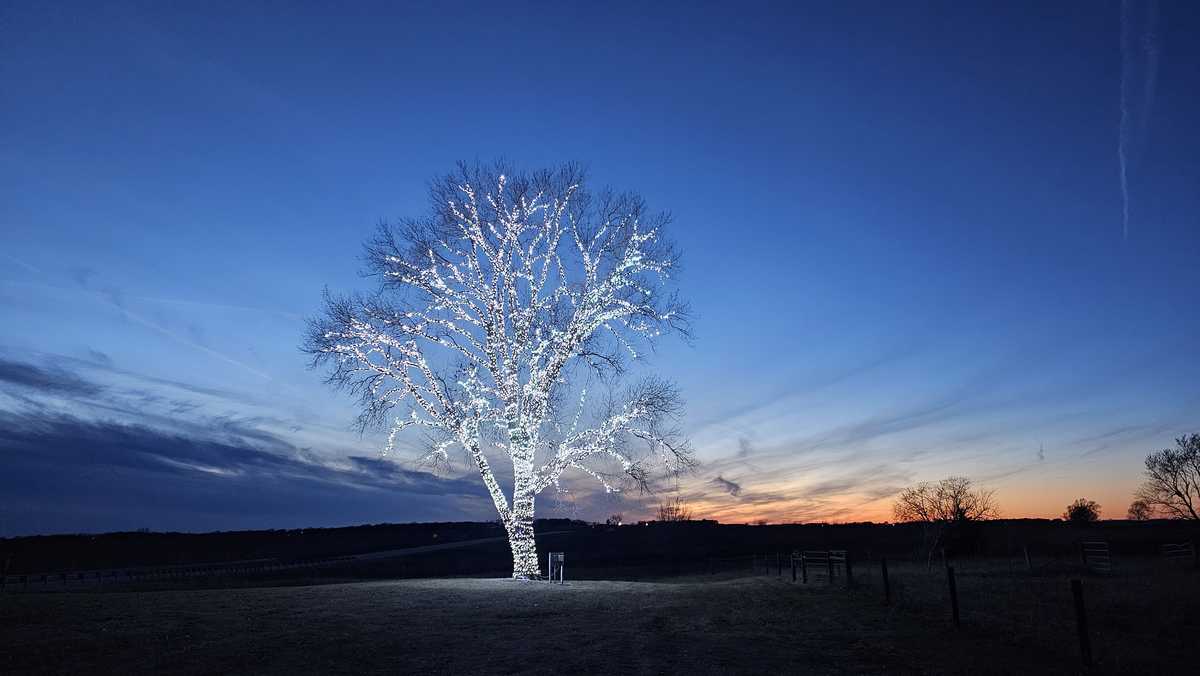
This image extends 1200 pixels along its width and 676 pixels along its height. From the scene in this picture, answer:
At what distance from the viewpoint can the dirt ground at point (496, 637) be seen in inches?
435

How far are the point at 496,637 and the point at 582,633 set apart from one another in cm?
170

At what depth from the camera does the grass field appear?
439 inches

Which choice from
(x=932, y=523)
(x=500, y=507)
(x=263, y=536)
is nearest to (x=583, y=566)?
(x=932, y=523)

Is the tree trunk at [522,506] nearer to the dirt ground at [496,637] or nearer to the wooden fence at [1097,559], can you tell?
the dirt ground at [496,637]

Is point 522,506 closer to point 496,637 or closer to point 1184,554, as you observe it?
point 496,637

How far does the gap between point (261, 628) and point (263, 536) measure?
410 ft

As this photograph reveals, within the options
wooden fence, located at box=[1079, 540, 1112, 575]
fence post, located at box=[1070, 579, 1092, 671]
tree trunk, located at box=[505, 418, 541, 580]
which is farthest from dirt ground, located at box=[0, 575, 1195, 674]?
wooden fence, located at box=[1079, 540, 1112, 575]

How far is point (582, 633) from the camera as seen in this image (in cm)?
1437

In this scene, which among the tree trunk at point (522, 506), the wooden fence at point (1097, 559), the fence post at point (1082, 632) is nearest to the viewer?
the fence post at point (1082, 632)

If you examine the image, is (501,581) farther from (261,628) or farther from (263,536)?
(263,536)

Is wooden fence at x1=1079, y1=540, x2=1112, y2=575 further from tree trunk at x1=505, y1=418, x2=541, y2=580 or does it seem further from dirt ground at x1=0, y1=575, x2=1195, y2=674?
tree trunk at x1=505, y1=418, x2=541, y2=580

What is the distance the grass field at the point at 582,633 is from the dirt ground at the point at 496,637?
43 mm

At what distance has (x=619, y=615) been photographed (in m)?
17.4

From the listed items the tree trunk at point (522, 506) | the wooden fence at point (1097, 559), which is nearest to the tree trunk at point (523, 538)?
the tree trunk at point (522, 506)
